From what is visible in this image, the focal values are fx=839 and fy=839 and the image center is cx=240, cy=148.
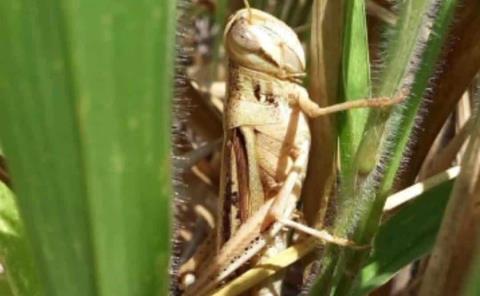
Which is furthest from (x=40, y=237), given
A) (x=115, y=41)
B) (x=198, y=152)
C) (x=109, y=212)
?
(x=198, y=152)

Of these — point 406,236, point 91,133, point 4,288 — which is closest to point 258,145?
point 406,236

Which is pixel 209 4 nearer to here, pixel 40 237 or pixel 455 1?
pixel 455 1

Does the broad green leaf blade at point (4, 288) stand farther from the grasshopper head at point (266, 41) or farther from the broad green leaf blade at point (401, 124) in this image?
the grasshopper head at point (266, 41)

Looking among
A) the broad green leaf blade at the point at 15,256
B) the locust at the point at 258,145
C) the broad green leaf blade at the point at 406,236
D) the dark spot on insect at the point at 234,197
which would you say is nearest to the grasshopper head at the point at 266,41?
the locust at the point at 258,145

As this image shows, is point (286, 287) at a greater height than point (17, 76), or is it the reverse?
point (17, 76)

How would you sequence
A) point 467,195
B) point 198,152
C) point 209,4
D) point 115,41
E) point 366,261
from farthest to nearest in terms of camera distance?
point 209,4 → point 198,152 → point 366,261 → point 467,195 → point 115,41

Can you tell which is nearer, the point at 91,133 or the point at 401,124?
the point at 91,133

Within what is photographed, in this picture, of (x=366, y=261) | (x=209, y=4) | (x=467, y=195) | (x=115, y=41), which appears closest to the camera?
(x=115, y=41)

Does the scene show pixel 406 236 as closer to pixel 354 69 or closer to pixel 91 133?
pixel 354 69
